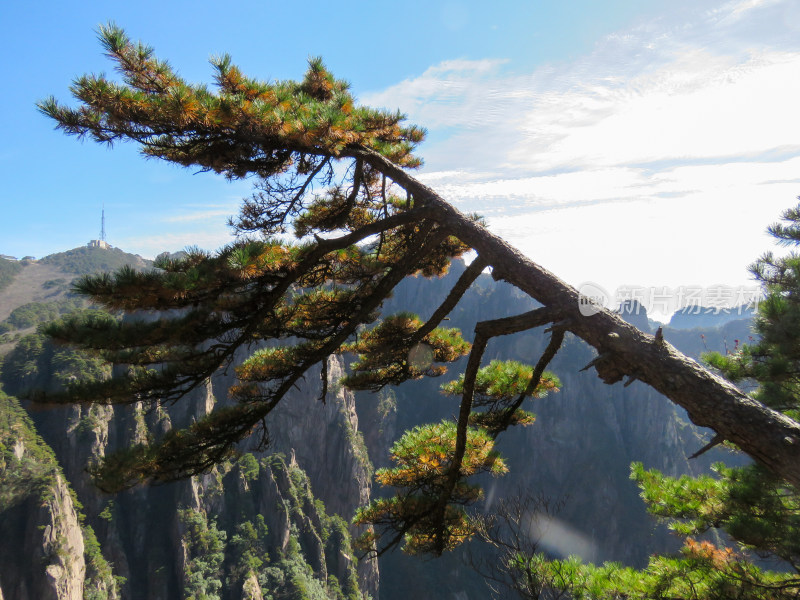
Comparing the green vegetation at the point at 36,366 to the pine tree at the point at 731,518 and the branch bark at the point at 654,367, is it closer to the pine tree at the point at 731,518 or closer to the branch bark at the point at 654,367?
the pine tree at the point at 731,518

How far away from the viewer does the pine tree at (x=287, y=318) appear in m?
2.64

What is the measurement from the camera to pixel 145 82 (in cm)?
294

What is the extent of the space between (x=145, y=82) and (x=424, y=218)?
95.5 inches

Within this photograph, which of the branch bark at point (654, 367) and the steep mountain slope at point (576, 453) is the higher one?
the branch bark at point (654, 367)

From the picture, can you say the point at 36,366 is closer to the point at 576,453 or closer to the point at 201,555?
the point at 201,555

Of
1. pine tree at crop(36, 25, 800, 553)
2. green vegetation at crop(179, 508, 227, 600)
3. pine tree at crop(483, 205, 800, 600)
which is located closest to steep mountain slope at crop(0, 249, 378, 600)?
green vegetation at crop(179, 508, 227, 600)

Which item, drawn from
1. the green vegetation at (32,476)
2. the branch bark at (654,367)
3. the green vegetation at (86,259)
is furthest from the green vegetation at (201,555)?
the green vegetation at (86,259)

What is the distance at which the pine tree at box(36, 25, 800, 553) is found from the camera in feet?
8.68

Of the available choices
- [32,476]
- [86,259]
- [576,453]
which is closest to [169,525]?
[32,476]

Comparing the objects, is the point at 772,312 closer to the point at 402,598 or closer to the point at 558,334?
the point at 558,334

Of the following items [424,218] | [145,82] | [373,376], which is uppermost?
[145,82]

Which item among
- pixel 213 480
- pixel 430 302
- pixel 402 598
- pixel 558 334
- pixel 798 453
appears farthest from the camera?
pixel 430 302

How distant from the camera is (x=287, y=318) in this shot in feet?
12.4

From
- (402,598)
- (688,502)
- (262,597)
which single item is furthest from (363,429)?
(688,502)
